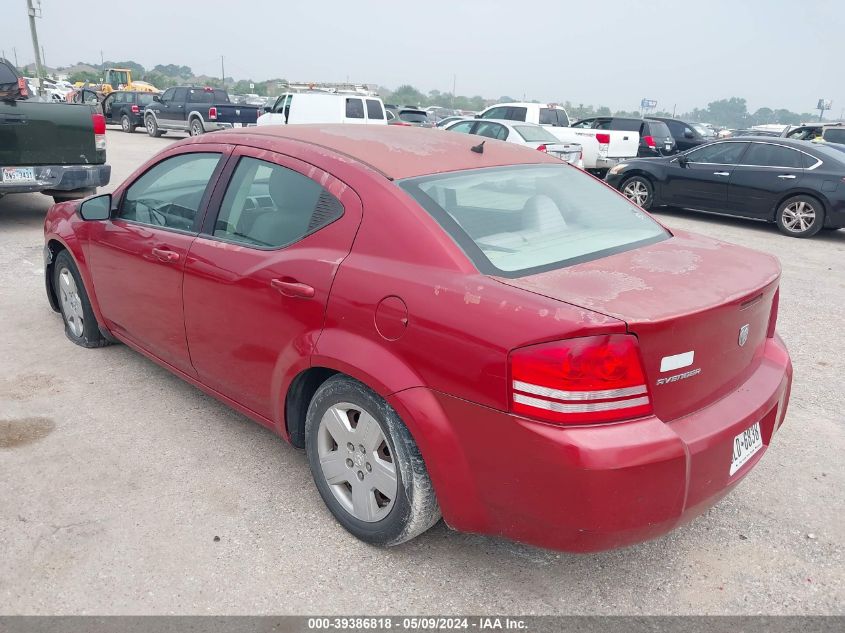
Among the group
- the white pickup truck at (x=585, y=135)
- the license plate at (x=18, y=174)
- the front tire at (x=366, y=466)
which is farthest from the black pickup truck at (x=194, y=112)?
the front tire at (x=366, y=466)

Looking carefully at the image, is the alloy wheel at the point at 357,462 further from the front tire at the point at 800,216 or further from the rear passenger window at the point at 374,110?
the rear passenger window at the point at 374,110

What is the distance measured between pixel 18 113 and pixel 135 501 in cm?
653

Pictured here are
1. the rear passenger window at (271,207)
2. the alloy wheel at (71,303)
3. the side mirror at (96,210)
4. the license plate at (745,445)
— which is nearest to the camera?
the license plate at (745,445)

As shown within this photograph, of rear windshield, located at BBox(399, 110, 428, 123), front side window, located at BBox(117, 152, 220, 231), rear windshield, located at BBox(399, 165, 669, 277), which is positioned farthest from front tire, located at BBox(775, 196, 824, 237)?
rear windshield, located at BBox(399, 110, 428, 123)

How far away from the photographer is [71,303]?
184 inches

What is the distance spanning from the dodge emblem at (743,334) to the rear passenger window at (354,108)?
15527 mm

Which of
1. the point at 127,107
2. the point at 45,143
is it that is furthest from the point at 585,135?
the point at 127,107

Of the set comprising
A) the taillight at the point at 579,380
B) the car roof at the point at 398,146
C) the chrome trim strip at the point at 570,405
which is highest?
the car roof at the point at 398,146


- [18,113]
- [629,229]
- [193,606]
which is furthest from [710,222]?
[193,606]

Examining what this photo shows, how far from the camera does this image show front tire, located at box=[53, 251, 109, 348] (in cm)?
446

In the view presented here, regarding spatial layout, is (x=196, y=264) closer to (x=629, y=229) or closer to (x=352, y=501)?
(x=352, y=501)

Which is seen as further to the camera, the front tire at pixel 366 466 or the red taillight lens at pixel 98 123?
the red taillight lens at pixel 98 123

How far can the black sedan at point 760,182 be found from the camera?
9844 mm

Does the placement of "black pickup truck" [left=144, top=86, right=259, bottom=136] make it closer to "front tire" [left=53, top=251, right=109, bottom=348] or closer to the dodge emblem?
"front tire" [left=53, top=251, right=109, bottom=348]
